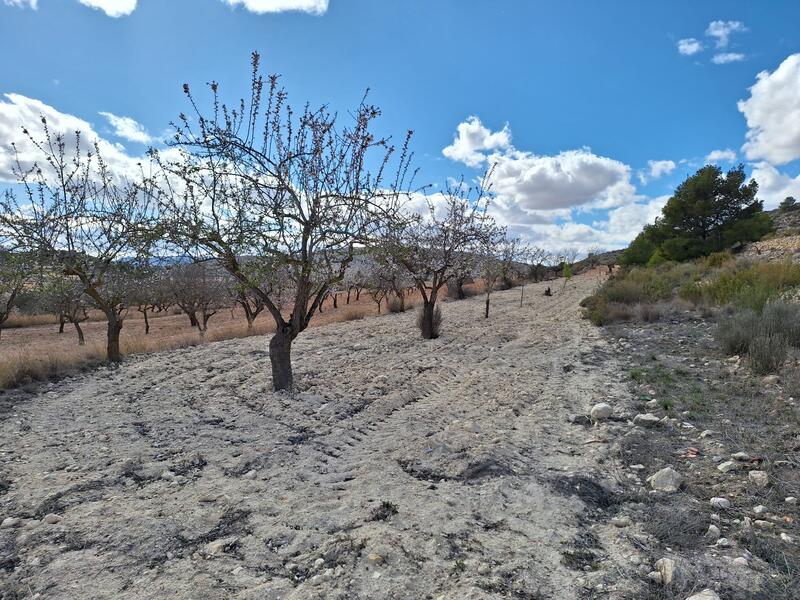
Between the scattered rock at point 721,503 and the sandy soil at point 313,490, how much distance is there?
715 millimetres

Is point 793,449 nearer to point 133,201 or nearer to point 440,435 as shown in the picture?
point 440,435

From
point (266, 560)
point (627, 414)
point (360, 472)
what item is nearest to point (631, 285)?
point (627, 414)

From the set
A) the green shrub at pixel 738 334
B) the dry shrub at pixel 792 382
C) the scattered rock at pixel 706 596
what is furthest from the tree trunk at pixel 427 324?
the scattered rock at pixel 706 596

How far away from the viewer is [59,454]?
4.66m

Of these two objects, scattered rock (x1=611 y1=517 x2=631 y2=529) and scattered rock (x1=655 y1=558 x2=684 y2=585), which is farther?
scattered rock (x1=611 y1=517 x2=631 y2=529)

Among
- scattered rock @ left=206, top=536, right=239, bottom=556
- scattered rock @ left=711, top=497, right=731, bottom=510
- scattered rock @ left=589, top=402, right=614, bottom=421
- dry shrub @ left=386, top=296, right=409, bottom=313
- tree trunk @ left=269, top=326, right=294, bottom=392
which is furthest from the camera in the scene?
dry shrub @ left=386, top=296, right=409, bottom=313

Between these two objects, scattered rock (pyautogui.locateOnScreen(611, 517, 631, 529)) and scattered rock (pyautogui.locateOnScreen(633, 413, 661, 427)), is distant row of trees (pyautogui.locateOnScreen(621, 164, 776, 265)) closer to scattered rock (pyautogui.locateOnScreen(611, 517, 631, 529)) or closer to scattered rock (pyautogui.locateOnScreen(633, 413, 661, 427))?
scattered rock (pyautogui.locateOnScreen(633, 413, 661, 427))

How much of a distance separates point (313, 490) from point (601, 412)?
143 inches

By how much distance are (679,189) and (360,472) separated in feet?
106

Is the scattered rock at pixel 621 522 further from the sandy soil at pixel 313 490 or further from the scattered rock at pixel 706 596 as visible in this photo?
the scattered rock at pixel 706 596

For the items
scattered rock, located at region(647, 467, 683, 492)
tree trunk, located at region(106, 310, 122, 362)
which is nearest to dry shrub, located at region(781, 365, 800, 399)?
scattered rock, located at region(647, 467, 683, 492)

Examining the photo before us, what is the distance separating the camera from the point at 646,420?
515 centimetres

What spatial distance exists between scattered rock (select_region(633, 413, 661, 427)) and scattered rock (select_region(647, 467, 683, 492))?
1.36 meters

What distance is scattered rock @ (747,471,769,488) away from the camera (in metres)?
3.62
